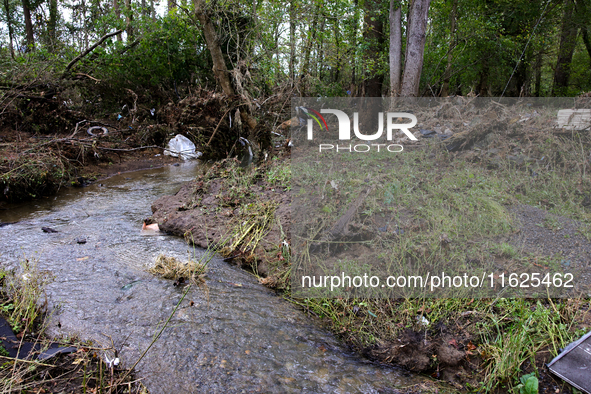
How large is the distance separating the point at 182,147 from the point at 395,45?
4951mm

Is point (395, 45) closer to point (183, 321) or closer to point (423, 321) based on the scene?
point (423, 321)

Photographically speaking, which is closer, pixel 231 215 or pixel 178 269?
pixel 178 269

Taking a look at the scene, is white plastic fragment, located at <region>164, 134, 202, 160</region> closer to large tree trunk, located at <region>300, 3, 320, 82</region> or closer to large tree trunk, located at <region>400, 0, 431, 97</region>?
large tree trunk, located at <region>300, 3, 320, 82</region>

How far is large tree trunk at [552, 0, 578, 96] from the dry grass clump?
1315 cm

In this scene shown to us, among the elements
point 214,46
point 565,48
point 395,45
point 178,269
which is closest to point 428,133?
point 395,45

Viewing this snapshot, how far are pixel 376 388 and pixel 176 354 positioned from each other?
1.24 metres

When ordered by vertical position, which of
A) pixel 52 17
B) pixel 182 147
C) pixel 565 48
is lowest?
pixel 182 147

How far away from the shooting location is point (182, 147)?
317 inches

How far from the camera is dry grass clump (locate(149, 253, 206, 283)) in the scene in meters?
3.20

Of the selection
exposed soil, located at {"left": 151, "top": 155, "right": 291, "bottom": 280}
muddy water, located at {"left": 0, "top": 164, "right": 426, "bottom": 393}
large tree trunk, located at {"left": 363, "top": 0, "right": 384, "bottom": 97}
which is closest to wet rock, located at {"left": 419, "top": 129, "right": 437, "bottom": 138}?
exposed soil, located at {"left": 151, "top": 155, "right": 291, "bottom": 280}

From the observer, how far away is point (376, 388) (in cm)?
210

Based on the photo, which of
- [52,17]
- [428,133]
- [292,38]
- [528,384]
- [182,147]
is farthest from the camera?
[52,17]

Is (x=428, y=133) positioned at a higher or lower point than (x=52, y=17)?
lower

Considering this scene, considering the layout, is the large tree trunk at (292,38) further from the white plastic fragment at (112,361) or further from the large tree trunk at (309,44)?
the white plastic fragment at (112,361)
